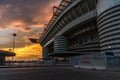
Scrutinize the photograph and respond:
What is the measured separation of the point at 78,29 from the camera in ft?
358

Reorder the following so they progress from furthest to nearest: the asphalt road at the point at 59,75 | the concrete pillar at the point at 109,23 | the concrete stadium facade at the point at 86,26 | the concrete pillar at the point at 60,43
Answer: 1. the concrete pillar at the point at 60,43
2. the concrete stadium facade at the point at 86,26
3. the concrete pillar at the point at 109,23
4. the asphalt road at the point at 59,75

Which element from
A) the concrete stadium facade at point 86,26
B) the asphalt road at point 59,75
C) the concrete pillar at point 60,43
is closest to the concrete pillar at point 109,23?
the concrete stadium facade at point 86,26

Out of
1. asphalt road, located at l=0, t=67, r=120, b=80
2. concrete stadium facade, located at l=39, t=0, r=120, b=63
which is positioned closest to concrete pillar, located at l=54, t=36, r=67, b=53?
concrete stadium facade, located at l=39, t=0, r=120, b=63

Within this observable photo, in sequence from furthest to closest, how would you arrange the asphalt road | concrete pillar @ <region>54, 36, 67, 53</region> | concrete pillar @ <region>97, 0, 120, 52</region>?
1. concrete pillar @ <region>54, 36, 67, 53</region>
2. concrete pillar @ <region>97, 0, 120, 52</region>
3. the asphalt road

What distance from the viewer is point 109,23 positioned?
75.2m

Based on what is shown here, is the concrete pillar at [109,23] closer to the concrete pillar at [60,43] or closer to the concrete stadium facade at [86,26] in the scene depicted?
the concrete stadium facade at [86,26]

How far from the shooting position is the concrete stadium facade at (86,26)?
7331 cm

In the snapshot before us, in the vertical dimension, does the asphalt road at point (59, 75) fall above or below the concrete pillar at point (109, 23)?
below

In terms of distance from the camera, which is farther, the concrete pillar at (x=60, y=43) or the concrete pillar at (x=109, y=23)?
the concrete pillar at (x=60, y=43)

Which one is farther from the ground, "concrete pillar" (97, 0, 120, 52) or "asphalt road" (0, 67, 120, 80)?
"concrete pillar" (97, 0, 120, 52)

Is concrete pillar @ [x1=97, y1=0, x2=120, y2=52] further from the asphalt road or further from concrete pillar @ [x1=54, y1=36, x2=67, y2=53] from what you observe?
concrete pillar @ [x1=54, y1=36, x2=67, y2=53]

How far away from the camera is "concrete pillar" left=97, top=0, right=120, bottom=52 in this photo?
7138 cm

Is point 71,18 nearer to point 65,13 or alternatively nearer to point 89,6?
point 65,13

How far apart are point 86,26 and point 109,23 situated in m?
25.9
